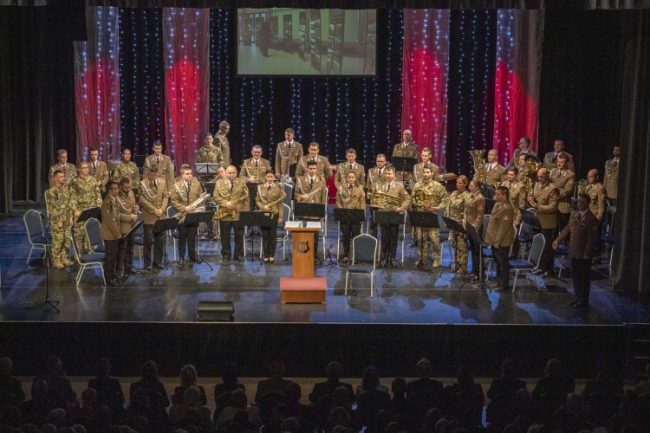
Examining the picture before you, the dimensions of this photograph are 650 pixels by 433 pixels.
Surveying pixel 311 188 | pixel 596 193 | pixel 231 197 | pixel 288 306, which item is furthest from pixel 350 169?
pixel 596 193

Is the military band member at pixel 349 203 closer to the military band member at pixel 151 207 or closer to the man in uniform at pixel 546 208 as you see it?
the man in uniform at pixel 546 208

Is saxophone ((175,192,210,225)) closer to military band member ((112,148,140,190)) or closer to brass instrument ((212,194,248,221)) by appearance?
brass instrument ((212,194,248,221))

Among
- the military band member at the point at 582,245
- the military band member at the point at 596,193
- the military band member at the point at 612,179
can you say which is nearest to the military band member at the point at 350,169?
the military band member at the point at 596,193

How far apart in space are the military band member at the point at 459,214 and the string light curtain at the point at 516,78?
6327 millimetres

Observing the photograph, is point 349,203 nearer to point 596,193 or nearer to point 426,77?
point 596,193

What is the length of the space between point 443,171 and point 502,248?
8127mm

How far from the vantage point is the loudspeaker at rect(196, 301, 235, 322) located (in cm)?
1089

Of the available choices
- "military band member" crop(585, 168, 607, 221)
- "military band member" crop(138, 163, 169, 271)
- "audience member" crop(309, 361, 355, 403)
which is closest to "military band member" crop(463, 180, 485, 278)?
"military band member" crop(585, 168, 607, 221)

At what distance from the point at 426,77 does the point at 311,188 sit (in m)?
6.51

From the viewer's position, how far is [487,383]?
10805mm

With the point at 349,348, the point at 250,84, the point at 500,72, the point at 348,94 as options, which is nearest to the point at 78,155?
the point at 250,84

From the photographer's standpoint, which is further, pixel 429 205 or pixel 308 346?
pixel 429 205

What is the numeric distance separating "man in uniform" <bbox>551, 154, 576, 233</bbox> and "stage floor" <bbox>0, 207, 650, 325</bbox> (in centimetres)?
107

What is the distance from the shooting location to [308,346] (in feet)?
35.9
